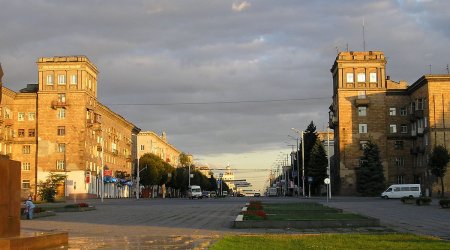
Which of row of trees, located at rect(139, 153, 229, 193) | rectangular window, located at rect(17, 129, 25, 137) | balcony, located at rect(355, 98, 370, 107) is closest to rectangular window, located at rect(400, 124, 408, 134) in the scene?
balcony, located at rect(355, 98, 370, 107)

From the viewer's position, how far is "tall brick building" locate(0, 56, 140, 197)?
100250 mm

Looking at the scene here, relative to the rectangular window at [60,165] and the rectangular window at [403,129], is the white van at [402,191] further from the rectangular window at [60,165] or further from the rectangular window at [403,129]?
the rectangular window at [60,165]

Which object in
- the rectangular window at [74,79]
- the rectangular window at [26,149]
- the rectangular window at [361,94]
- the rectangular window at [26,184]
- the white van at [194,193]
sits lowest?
the white van at [194,193]

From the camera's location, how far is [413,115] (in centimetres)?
10144

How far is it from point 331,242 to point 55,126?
295 feet

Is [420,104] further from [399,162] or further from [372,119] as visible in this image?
[399,162]

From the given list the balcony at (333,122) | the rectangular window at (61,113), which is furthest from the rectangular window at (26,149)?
the balcony at (333,122)

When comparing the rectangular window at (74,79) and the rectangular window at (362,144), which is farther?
A: the rectangular window at (362,144)

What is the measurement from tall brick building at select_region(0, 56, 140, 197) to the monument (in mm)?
84337

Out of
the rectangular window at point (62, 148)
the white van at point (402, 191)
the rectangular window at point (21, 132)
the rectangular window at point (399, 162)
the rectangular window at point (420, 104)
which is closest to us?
the white van at point (402, 191)

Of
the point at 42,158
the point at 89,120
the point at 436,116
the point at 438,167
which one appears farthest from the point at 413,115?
the point at 42,158

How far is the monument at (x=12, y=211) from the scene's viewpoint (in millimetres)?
14906

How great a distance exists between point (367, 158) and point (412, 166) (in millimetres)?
10551

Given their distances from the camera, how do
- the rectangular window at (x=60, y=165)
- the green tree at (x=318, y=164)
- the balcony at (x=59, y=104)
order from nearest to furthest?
the rectangular window at (x=60, y=165) → the balcony at (x=59, y=104) → the green tree at (x=318, y=164)
